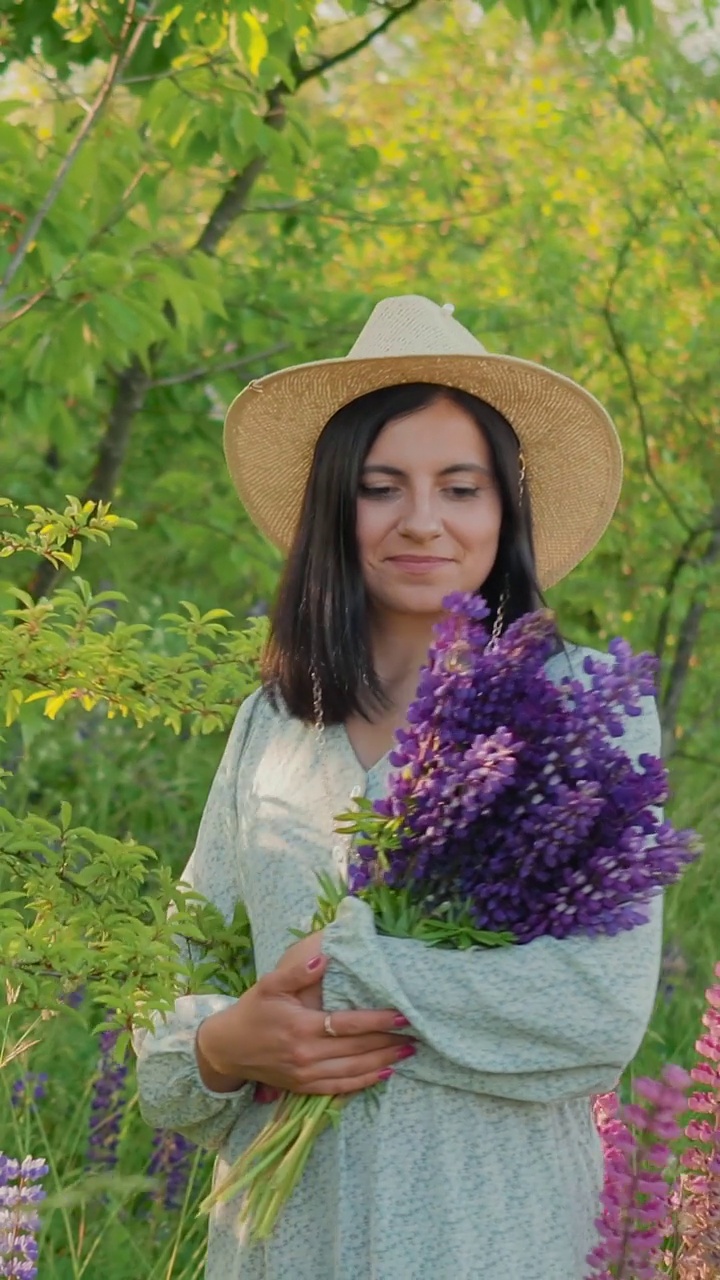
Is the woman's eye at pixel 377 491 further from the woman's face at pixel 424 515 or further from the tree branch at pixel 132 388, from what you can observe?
the tree branch at pixel 132 388

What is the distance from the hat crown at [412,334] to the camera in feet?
7.32

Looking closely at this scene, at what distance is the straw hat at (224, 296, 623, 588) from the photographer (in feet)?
7.35

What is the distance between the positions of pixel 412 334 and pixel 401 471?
222 mm

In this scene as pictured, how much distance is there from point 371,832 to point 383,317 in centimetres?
86

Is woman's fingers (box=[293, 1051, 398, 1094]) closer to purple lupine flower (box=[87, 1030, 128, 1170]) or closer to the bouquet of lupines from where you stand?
the bouquet of lupines

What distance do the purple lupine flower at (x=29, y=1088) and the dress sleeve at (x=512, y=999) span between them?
1383 millimetres

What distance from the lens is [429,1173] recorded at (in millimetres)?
1899

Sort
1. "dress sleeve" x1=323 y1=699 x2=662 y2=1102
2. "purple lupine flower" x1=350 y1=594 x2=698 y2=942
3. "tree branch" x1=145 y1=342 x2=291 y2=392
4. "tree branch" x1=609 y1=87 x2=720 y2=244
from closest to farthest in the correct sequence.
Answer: "purple lupine flower" x1=350 y1=594 x2=698 y2=942 < "dress sleeve" x1=323 y1=699 x2=662 y2=1102 < "tree branch" x1=145 y1=342 x2=291 y2=392 < "tree branch" x1=609 y1=87 x2=720 y2=244

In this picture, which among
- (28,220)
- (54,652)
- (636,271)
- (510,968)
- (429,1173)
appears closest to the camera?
(510,968)

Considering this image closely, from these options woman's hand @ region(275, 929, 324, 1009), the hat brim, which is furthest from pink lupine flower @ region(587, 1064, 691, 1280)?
the hat brim

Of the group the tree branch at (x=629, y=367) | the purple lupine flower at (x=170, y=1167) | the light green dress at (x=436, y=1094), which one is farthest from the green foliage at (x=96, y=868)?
the tree branch at (x=629, y=367)

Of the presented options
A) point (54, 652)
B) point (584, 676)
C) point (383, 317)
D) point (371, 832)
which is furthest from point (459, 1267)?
point (383, 317)

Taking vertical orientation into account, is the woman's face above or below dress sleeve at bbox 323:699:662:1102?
above

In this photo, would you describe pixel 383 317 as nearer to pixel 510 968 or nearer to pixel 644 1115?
pixel 510 968
